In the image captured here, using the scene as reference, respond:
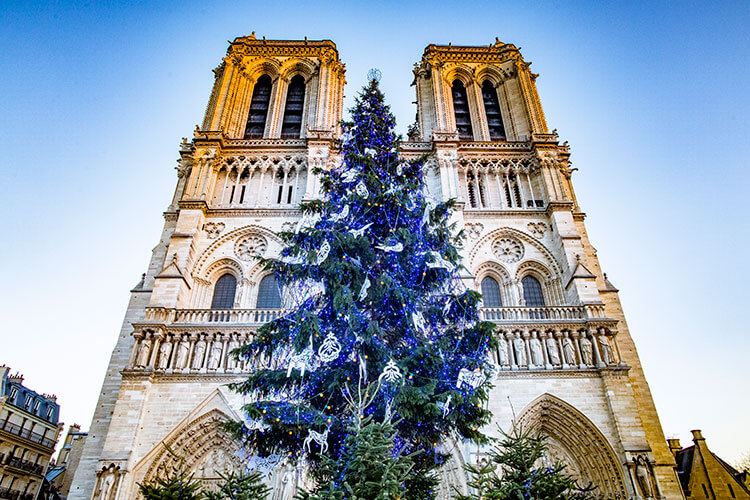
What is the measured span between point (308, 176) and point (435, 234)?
912 centimetres

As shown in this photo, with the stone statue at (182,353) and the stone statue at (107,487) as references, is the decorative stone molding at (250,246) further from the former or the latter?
the stone statue at (107,487)

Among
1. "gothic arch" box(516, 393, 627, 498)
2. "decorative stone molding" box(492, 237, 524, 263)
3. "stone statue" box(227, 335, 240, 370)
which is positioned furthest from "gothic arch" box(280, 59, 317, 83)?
"gothic arch" box(516, 393, 627, 498)

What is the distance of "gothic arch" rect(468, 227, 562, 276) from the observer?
1677 cm

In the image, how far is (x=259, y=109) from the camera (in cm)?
2223

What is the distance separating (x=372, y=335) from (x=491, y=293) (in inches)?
383

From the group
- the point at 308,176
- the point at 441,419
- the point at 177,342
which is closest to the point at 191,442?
the point at 177,342

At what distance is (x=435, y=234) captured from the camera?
10.1 meters

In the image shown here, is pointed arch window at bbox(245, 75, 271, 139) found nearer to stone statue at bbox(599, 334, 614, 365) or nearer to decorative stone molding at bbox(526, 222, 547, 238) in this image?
decorative stone molding at bbox(526, 222, 547, 238)

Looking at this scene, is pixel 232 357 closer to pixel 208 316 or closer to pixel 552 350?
pixel 208 316

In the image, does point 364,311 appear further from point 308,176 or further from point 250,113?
point 250,113

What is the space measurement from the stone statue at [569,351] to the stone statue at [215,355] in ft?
31.1

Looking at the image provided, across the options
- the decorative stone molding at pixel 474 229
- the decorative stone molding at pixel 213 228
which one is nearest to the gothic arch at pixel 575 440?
the decorative stone molding at pixel 474 229

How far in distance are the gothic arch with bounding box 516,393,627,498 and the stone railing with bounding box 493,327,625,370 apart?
1.04 meters

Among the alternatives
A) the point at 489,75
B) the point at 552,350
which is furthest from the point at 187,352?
the point at 489,75
